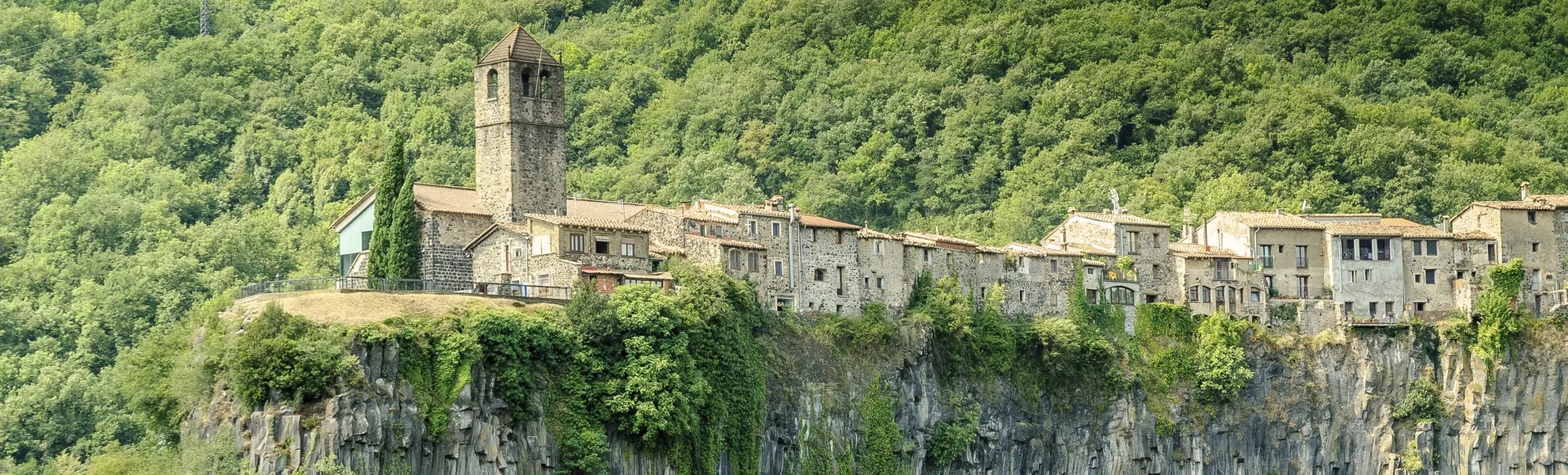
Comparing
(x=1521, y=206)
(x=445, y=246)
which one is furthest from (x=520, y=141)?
(x=1521, y=206)

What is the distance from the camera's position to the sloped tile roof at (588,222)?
80.1 m

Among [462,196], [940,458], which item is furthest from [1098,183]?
[462,196]

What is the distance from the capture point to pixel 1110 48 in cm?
13188

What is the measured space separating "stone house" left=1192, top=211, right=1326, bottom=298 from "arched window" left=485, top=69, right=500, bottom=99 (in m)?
33.1

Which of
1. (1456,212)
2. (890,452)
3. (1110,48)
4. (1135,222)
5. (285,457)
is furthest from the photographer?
(1110,48)

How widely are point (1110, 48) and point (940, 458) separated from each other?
47.7 m

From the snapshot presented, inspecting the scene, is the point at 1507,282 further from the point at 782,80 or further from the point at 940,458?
the point at 782,80

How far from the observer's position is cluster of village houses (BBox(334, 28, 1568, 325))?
273ft

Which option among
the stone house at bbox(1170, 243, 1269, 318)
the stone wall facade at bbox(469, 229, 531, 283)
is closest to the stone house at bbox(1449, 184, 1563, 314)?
the stone house at bbox(1170, 243, 1269, 318)

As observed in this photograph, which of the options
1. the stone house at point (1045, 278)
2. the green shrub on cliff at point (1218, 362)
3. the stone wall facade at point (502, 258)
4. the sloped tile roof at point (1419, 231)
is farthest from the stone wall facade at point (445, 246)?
the sloped tile roof at point (1419, 231)

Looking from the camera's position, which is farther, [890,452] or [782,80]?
[782,80]

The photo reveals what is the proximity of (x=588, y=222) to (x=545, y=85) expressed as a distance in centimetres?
1028

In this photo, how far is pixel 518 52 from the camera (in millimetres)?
88312

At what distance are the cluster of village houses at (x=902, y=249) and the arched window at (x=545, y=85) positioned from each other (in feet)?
0.19
